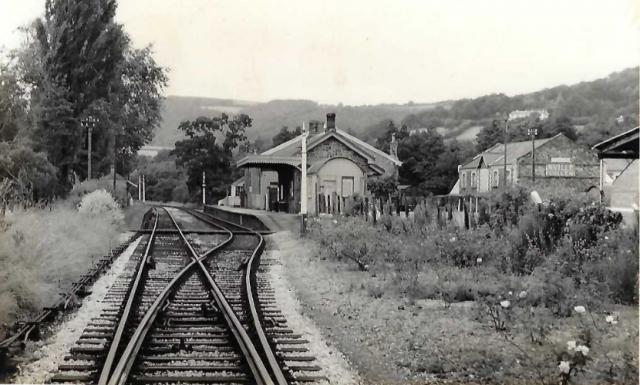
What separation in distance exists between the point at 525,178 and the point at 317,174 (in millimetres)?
2984

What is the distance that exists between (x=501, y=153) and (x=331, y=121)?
6.48 feet

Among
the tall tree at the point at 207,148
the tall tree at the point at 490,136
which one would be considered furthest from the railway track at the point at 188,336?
the tall tree at the point at 490,136

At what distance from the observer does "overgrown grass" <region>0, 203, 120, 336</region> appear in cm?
614

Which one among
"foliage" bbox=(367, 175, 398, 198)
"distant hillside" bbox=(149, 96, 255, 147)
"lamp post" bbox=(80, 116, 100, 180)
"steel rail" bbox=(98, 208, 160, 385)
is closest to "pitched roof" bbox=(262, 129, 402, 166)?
"foliage" bbox=(367, 175, 398, 198)

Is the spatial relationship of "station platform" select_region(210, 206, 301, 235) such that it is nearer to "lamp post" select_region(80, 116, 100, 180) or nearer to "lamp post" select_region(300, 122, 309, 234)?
"lamp post" select_region(300, 122, 309, 234)

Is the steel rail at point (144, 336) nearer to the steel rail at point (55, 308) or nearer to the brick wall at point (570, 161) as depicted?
the steel rail at point (55, 308)

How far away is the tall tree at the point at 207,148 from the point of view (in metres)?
6.87

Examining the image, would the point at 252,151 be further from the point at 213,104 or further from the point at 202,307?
the point at 202,307

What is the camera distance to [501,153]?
243 inches

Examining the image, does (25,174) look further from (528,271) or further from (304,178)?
(528,271)

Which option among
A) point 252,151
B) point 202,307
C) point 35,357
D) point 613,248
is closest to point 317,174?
point 252,151

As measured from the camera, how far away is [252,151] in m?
7.25

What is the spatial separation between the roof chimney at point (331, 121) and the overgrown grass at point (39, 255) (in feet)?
11.3

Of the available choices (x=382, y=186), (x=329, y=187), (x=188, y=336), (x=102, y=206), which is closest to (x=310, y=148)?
(x=329, y=187)
